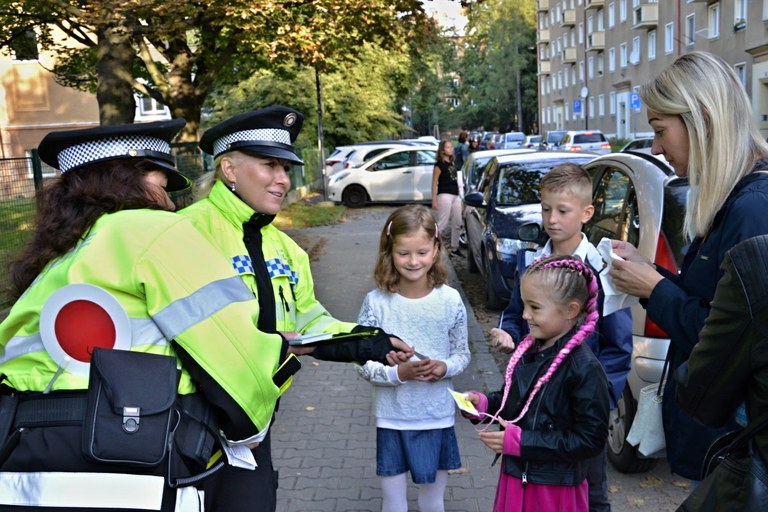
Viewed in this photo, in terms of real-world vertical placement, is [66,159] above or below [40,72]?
below

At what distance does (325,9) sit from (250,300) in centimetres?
1204

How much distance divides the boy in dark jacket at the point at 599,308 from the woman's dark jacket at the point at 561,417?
399 mm

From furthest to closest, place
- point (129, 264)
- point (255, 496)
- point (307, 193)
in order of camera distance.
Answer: point (307, 193) → point (255, 496) → point (129, 264)

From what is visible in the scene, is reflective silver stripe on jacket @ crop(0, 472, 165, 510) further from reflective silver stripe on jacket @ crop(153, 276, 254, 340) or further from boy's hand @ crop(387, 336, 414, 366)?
boy's hand @ crop(387, 336, 414, 366)

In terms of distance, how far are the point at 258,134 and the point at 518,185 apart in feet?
21.7

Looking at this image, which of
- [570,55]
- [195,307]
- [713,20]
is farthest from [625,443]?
[570,55]

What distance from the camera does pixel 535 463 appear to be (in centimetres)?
266

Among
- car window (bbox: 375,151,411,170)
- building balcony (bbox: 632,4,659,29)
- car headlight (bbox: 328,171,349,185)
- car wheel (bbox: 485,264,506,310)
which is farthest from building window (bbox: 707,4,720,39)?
car wheel (bbox: 485,264,506,310)

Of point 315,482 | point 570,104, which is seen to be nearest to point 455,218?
point 315,482

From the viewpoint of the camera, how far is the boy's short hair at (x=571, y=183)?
3.51 metres

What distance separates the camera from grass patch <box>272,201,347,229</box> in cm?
1817

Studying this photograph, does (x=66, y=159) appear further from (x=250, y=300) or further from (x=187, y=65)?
(x=187, y=65)

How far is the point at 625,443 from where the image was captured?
4.43 metres

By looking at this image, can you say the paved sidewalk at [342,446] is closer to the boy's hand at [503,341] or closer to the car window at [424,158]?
the boy's hand at [503,341]
